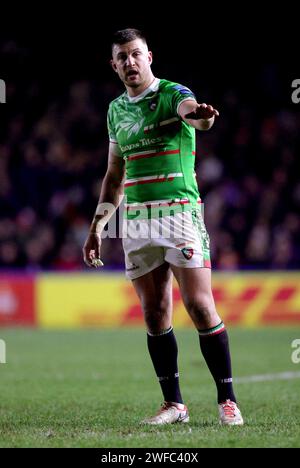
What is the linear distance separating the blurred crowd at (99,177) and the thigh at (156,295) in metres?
9.45

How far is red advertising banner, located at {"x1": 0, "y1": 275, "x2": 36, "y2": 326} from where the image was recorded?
14609 millimetres

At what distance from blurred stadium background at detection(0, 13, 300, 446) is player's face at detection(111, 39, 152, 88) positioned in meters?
5.65

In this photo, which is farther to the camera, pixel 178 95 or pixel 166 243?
pixel 166 243

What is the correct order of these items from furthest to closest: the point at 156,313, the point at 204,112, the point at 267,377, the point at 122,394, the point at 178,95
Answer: the point at 267,377
the point at 122,394
the point at 156,313
the point at 178,95
the point at 204,112

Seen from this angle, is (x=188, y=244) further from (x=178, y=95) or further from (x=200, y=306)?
(x=178, y=95)

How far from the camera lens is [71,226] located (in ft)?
52.0

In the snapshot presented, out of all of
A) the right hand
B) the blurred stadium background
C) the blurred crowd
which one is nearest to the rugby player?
A: the right hand

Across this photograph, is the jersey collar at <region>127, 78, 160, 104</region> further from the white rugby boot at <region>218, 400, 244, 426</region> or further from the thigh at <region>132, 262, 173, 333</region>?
the white rugby boot at <region>218, 400, 244, 426</region>

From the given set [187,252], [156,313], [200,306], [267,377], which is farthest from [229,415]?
[267,377]

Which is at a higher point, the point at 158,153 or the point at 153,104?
the point at 153,104

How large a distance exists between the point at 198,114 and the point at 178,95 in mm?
402

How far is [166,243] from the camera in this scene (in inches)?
198
